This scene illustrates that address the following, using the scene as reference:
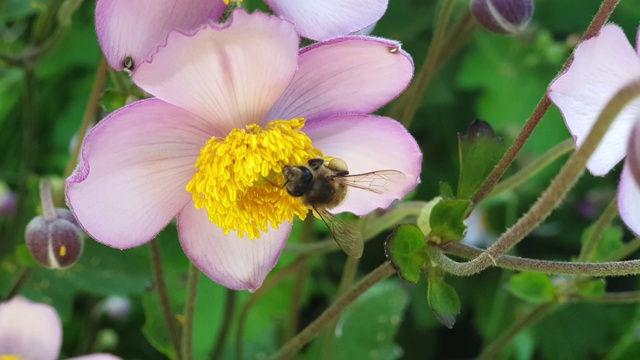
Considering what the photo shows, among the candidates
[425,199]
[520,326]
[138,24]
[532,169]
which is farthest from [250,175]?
[425,199]

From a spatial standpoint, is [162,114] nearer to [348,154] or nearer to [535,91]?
[348,154]

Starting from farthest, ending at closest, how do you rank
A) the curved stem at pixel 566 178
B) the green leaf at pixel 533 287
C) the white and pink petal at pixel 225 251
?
the green leaf at pixel 533 287
the white and pink petal at pixel 225 251
the curved stem at pixel 566 178

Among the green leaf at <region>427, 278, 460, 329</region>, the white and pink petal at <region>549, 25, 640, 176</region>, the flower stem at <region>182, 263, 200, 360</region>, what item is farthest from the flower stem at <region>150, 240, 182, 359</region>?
the white and pink petal at <region>549, 25, 640, 176</region>

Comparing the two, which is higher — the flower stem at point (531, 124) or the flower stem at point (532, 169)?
the flower stem at point (531, 124)

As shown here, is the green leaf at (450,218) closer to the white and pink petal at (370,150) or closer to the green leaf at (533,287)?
the white and pink petal at (370,150)

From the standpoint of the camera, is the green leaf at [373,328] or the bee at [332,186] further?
the green leaf at [373,328]

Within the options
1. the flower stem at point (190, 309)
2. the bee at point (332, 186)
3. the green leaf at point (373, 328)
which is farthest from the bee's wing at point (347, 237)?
the green leaf at point (373, 328)
